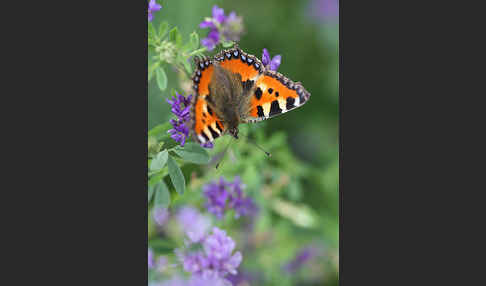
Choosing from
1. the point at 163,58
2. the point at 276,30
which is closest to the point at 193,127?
the point at 163,58

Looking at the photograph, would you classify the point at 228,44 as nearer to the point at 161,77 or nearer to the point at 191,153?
the point at 161,77

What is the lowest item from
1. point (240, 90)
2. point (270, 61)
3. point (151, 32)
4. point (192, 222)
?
point (192, 222)

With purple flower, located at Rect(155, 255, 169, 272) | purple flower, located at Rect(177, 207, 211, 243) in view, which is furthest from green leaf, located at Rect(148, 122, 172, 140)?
purple flower, located at Rect(155, 255, 169, 272)

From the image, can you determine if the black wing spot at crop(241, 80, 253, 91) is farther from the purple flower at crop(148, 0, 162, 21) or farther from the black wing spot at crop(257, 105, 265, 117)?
the purple flower at crop(148, 0, 162, 21)

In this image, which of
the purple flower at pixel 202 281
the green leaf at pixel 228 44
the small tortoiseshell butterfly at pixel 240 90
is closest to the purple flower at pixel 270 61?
the small tortoiseshell butterfly at pixel 240 90

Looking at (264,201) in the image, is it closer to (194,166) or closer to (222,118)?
(194,166)

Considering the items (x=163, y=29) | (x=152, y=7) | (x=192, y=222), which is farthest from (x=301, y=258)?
(x=152, y=7)
